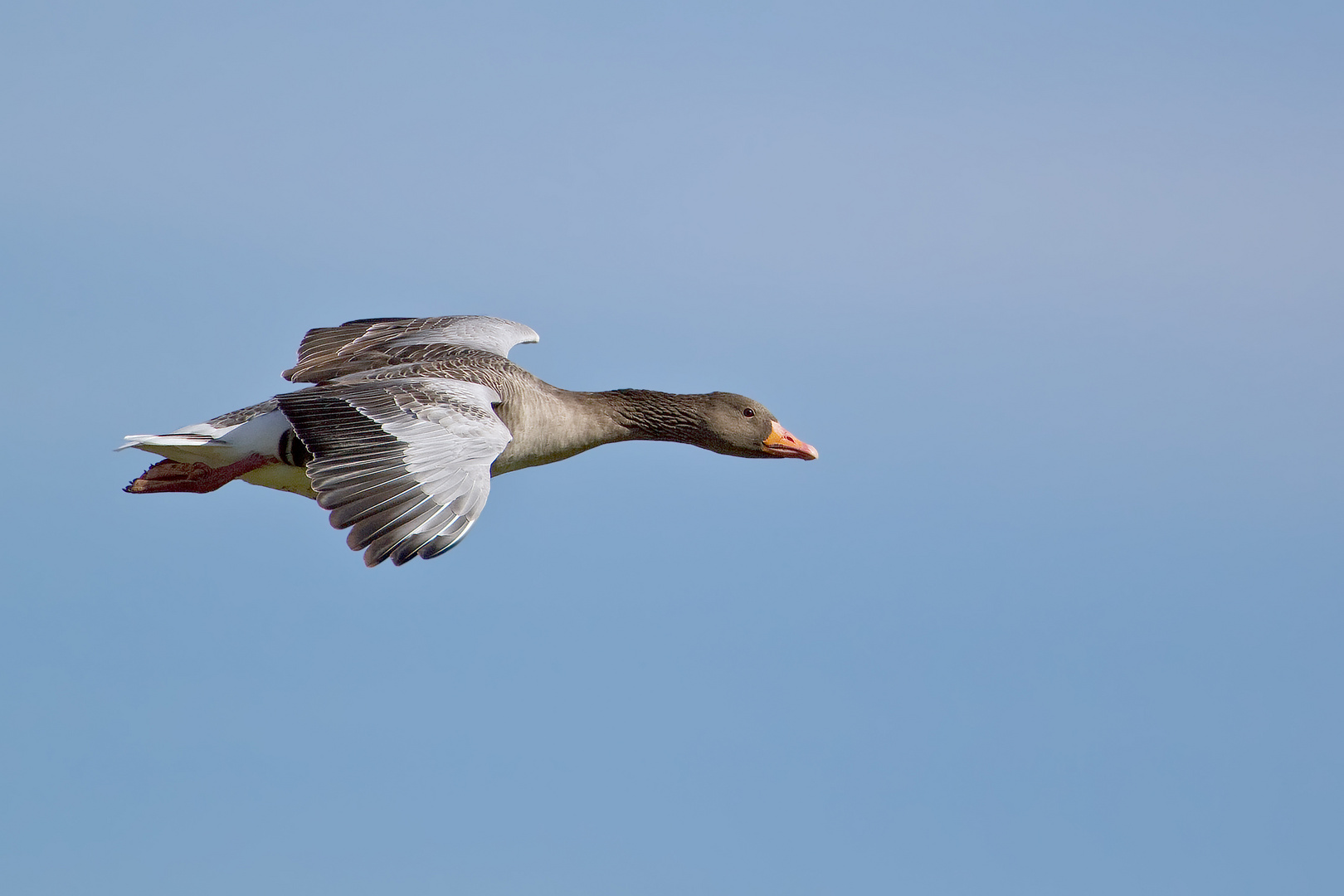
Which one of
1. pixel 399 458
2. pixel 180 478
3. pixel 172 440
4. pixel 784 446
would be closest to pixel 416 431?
pixel 399 458

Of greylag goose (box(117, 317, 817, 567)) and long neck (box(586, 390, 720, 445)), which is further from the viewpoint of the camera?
long neck (box(586, 390, 720, 445))

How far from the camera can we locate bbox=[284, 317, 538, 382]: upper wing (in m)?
14.0

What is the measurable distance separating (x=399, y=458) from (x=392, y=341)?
4721 mm

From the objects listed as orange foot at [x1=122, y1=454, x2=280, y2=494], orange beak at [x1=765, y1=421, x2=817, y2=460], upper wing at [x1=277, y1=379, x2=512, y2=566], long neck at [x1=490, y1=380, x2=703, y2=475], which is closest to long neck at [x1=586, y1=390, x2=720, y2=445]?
long neck at [x1=490, y1=380, x2=703, y2=475]

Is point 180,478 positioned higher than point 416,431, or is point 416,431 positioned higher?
point 416,431

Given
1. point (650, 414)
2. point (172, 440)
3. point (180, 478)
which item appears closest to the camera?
point (172, 440)

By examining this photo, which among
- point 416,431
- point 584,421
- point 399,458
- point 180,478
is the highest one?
point 584,421

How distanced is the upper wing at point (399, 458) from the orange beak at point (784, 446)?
138 inches

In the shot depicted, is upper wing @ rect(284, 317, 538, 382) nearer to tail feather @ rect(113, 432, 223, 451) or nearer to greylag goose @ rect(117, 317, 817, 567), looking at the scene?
greylag goose @ rect(117, 317, 817, 567)

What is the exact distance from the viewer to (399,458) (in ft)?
34.4

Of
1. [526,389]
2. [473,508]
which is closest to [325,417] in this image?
[473,508]

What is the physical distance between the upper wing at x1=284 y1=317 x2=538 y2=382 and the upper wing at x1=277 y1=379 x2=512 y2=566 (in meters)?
2.00

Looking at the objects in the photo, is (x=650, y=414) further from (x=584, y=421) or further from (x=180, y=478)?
(x=180, y=478)

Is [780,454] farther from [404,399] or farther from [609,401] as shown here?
[404,399]
